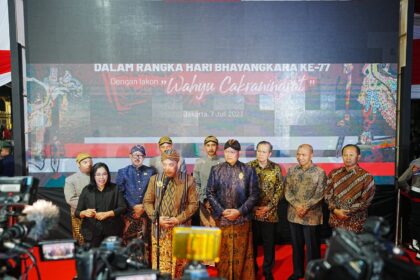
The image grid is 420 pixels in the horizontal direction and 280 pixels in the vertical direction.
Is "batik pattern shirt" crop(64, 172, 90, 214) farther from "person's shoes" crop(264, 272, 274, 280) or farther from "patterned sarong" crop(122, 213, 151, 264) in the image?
"person's shoes" crop(264, 272, 274, 280)

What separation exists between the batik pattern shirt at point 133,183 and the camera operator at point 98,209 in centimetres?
33

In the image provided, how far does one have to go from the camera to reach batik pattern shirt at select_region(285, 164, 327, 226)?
3459 millimetres

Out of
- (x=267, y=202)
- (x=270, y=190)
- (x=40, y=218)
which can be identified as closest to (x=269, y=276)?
(x=267, y=202)

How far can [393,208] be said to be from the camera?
4.82 m

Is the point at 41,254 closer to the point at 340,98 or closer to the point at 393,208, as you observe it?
the point at 340,98

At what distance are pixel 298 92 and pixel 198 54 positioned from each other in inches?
52.7

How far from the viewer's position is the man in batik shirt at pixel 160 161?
409cm

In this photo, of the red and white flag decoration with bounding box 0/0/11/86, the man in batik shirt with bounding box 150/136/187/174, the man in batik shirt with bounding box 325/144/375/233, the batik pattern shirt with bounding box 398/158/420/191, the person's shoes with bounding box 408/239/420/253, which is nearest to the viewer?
the man in batik shirt with bounding box 325/144/375/233

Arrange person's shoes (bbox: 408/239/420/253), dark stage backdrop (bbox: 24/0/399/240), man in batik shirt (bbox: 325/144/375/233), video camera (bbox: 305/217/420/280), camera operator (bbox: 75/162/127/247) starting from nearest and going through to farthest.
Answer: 1. video camera (bbox: 305/217/420/280)
2. camera operator (bbox: 75/162/127/247)
3. man in batik shirt (bbox: 325/144/375/233)
4. person's shoes (bbox: 408/239/420/253)
5. dark stage backdrop (bbox: 24/0/399/240)

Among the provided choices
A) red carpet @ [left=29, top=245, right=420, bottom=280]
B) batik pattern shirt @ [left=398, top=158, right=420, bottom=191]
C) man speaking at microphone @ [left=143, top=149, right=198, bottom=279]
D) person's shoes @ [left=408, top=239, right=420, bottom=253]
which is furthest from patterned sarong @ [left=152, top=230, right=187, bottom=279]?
batik pattern shirt @ [left=398, top=158, right=420, bottom=191]

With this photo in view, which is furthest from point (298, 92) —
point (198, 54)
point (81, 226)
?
point (81, 226)

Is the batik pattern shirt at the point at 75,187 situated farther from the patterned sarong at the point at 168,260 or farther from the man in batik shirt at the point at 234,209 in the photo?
the man in batik shirt at the point at 234,209

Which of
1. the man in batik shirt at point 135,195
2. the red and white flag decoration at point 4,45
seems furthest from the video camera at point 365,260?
the red and white flag decoration at point 4,45

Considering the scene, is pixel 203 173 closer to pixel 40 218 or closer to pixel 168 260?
pixel 168 260
